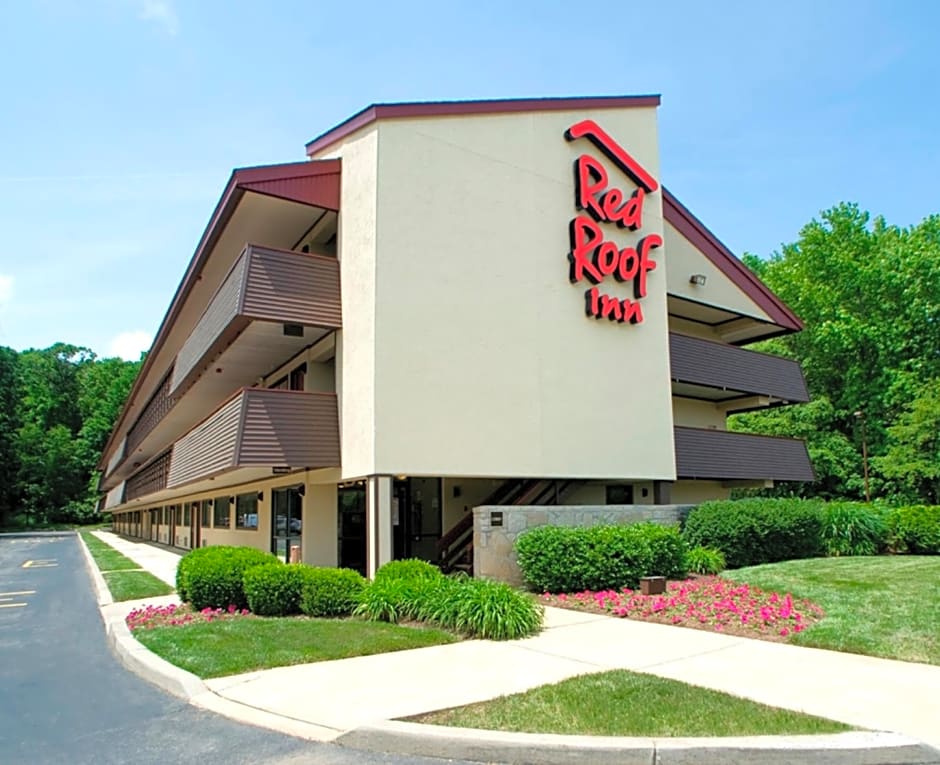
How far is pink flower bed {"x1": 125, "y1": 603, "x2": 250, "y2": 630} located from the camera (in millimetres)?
10867

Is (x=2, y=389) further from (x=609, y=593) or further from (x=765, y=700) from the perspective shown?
(x=765, y=700)

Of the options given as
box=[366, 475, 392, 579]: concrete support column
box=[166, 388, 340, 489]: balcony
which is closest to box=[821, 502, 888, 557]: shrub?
box=[366, 475, 392, 579]: concrete support column

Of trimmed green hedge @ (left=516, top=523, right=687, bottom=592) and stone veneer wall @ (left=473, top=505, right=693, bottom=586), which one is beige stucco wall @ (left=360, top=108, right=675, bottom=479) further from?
trimmed green hedge @ (left=516, top=523, right=687, bottom=592)

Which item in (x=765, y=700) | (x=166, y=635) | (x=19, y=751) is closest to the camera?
(x=19, y=751)

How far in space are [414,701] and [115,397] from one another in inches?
3680

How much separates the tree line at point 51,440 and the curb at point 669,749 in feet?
277

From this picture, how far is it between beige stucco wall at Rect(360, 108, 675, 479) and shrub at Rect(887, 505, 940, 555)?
7207 millimetres

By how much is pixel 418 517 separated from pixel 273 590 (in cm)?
781

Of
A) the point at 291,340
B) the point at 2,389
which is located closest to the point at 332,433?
the point at 291,340

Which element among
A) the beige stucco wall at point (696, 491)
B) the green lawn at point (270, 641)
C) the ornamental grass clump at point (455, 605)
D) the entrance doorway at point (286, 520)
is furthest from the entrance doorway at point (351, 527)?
the beige stucco wall at point (696, 491)

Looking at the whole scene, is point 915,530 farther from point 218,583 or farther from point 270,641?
point 270,641

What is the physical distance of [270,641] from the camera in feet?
30.2

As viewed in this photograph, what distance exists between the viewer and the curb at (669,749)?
16.9ft

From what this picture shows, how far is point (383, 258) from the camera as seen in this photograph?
14.1 m
